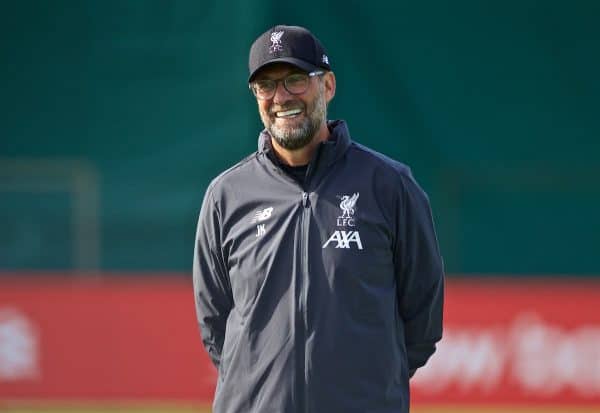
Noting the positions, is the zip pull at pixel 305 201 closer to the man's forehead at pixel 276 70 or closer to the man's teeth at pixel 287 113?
the man's teeth at pixel 287 113

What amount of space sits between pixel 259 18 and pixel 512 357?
159 inches

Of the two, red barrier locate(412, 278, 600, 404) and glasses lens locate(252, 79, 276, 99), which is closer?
glasses lens locate(252, 79, 276, 99)

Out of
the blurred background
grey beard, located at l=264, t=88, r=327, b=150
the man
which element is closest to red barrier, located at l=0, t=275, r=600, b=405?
the blurred background

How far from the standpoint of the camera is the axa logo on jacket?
4.40m

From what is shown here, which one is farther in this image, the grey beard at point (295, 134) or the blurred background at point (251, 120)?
the blurred background at point (251, 120)

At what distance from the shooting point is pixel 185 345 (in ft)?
35.3

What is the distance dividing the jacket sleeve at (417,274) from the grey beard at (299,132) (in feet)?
1.11

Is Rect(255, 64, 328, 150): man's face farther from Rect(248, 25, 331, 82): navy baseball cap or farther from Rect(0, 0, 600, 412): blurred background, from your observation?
Rect(0, 0, 600, 412): blurred background

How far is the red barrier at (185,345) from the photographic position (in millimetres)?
10461

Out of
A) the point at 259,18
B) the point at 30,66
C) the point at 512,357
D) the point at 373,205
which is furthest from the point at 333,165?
the point at 30,66

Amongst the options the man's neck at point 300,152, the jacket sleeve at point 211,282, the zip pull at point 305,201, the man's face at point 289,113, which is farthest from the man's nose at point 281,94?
the jacket sleeve at point 211,282

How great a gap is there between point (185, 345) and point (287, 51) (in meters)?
6.54

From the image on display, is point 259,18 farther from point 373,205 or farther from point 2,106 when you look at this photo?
point 373,205

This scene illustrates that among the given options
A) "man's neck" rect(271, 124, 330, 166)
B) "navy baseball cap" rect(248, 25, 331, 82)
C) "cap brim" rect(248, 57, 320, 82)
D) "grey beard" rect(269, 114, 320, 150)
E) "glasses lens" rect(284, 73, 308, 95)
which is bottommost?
"man's neck" rect(271, 124, 330, 166)
